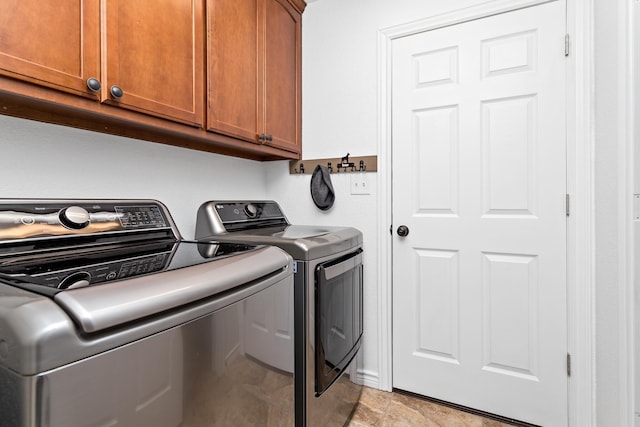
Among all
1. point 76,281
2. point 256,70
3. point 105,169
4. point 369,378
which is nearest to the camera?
point 76,281

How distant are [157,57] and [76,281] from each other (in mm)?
893

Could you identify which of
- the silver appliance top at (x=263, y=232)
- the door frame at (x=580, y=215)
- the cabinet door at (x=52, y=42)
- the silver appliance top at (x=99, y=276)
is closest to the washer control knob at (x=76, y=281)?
the silver appliance top at (x=99, y=276)

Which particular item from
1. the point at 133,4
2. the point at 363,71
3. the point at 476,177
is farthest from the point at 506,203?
the point at 133,4

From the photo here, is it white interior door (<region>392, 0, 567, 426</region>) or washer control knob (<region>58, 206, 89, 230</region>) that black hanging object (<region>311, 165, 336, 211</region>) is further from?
washer control knob (<region>58, 206, 89, 230</region>)

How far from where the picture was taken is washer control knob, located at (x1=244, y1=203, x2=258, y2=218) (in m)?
1.86

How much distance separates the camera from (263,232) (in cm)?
161

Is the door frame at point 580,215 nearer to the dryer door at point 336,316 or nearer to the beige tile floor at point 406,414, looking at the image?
the beige tile floor at point 406,414

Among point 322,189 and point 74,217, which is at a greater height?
point 322,189

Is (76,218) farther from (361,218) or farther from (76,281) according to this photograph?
(361,218)

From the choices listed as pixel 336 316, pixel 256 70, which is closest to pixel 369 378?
pixel 336 316

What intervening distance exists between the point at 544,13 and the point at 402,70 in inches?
27.8

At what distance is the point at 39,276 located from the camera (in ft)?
2.39

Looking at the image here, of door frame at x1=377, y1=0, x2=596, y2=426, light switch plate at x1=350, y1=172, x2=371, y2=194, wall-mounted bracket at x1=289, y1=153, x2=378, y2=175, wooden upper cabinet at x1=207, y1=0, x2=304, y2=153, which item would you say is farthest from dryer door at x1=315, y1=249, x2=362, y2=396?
door frame at x1=377, y1=0, x2=596, y2=426

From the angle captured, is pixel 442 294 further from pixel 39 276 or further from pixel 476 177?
pixel 39 276
